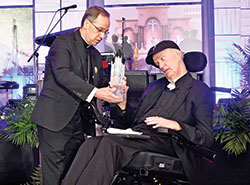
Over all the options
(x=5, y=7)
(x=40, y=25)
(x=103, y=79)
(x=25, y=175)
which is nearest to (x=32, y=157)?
(x=25, y=175)

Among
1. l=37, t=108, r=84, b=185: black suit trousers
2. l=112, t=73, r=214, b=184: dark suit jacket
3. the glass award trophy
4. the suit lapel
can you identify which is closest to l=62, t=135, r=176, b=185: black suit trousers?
l=112, t=73, r=214, b=184: dark suit jacket

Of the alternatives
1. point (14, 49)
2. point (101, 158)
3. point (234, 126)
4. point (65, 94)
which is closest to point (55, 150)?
point (65, 94)

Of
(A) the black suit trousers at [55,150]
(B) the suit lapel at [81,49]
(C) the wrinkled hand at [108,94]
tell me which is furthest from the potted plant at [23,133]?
(C) the wrinkled hand at [108,94]

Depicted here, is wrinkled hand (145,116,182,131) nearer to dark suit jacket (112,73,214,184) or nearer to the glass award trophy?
dark suit jacket (112,73,214,184)

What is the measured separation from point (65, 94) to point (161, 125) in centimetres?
76

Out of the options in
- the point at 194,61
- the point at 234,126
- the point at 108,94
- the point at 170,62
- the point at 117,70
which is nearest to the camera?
the point at 117,70

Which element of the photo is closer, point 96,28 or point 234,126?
point 96,28

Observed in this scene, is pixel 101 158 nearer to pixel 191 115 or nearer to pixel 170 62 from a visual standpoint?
pixel 191 115

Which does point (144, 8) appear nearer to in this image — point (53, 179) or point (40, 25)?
point (40, 25)

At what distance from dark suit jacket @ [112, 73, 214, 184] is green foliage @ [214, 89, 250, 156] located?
77 cm

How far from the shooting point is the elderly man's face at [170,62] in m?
2.43

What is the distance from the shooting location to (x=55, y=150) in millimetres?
2525

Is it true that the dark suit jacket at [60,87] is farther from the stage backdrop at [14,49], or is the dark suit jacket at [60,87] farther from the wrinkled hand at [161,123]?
the stage backdrop at [14,49]

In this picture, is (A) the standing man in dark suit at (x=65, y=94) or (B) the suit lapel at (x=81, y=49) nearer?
(A) the standing man in dark suit at (x=65, y=94)
